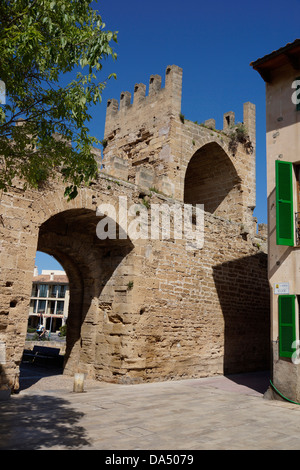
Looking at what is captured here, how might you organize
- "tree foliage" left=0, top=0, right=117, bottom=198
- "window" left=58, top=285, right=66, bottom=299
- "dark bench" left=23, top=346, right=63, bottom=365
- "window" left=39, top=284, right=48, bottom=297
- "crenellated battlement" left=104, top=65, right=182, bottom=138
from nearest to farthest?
"tree foliage" left=0, top=0, right=117, bottom=198, "dark bench" left=23, top=346, right=63, bottom=365, "crenellated battlement" left=104, top=65, right=182, bottom=138, "window" left=58, top=285, right=66, bottom=299, "window" left=39, top=284, right=48, bottom=297

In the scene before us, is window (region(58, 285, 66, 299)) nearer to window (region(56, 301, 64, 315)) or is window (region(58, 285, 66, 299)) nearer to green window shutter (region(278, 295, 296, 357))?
window (region(56, 301, 64, 315))

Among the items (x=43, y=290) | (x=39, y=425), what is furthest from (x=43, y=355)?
(x=43, y=290)

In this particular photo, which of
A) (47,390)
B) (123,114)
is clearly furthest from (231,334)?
(123,114)

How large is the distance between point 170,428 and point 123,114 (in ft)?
42.1

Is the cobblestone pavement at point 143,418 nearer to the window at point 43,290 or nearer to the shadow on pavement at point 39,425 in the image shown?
the shadow on pavement at point 39,425

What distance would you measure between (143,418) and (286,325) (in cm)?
332

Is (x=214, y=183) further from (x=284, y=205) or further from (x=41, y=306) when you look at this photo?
(x=41, y=306)

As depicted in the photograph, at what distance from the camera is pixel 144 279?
9297 millimetres

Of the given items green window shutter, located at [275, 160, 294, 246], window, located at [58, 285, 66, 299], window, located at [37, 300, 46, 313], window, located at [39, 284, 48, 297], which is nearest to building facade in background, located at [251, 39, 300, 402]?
green window shutter, located at [275, 160, 294, 246]

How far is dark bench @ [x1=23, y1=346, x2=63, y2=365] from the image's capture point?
12.0 metres

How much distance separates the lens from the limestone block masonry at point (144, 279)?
287 inches

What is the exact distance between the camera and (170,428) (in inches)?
206

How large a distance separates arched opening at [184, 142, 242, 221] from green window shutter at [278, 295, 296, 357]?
23.2 ft

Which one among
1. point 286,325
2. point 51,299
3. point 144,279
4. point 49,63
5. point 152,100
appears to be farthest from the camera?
point 51,299
